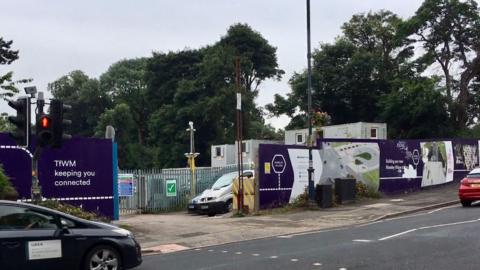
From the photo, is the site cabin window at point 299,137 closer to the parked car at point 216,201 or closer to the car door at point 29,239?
the parked car at point 216,201

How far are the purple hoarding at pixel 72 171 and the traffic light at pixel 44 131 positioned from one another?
3226 mm

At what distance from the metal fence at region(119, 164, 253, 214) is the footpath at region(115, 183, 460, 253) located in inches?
258

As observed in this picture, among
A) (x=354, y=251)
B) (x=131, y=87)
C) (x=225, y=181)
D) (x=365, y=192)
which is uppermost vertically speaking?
(x=131, y=87)

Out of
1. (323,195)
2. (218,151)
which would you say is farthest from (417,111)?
(323,195)

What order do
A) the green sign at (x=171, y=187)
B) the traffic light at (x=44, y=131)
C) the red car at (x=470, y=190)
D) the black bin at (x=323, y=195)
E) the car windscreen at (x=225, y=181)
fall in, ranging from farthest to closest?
the green sign at (x=171, y=187) → the car windscreen at (x=225, y=181) → the black bin at (x=323, y=195) → the red car at (x=470, y=190) → the traffic light at (x=44, y=131)

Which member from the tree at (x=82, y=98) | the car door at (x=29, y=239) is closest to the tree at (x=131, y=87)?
the tree at (x=82, y=98)

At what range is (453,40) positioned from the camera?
2154 inches

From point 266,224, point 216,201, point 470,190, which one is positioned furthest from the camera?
point 216,201

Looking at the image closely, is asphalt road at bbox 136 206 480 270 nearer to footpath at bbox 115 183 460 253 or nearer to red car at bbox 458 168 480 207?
footpath at bbox 115 183 460 253

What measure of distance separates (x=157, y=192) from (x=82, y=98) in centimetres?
6135

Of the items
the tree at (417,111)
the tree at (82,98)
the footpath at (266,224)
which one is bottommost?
the footpath at (266,224)

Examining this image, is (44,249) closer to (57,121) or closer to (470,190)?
(57,121)

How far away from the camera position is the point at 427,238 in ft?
43.8

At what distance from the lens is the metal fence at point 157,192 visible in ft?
86.9
